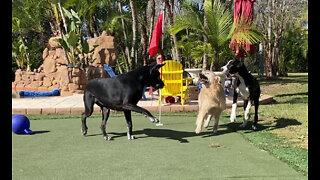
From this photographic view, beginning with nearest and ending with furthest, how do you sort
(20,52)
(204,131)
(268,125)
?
1. (204,131)
2. (268,125)
3. (20,52)

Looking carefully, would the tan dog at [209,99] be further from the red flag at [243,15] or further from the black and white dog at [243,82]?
the red flag at [243,15]

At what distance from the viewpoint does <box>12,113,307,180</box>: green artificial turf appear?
3.54m

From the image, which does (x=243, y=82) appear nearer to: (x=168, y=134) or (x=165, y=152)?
(x=168, y=134)

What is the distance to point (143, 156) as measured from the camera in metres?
4.25

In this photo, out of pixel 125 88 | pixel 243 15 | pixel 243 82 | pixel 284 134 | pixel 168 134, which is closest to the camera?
pixel 125 88

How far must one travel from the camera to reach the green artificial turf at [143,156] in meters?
3.54

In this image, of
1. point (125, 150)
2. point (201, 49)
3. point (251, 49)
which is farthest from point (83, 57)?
point (125, 150)

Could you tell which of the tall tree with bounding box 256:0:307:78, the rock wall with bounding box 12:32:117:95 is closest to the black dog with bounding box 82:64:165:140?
the rock wall with bounding box 12:32:117:95

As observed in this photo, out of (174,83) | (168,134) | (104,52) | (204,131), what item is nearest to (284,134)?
(204,131)

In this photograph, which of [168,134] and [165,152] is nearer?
[165,152]

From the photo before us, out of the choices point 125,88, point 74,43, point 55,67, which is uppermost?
point 74,43

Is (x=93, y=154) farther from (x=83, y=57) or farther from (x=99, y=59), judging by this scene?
(x=99, y=59)

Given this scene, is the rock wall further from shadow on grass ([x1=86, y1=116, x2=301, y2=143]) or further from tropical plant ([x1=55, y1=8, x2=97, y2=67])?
shadow on grass ([x1=86, y1=116, x2=301, y2=143])

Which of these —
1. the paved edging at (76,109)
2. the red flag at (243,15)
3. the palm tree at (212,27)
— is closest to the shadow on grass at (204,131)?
the paved edging at (76,109)
